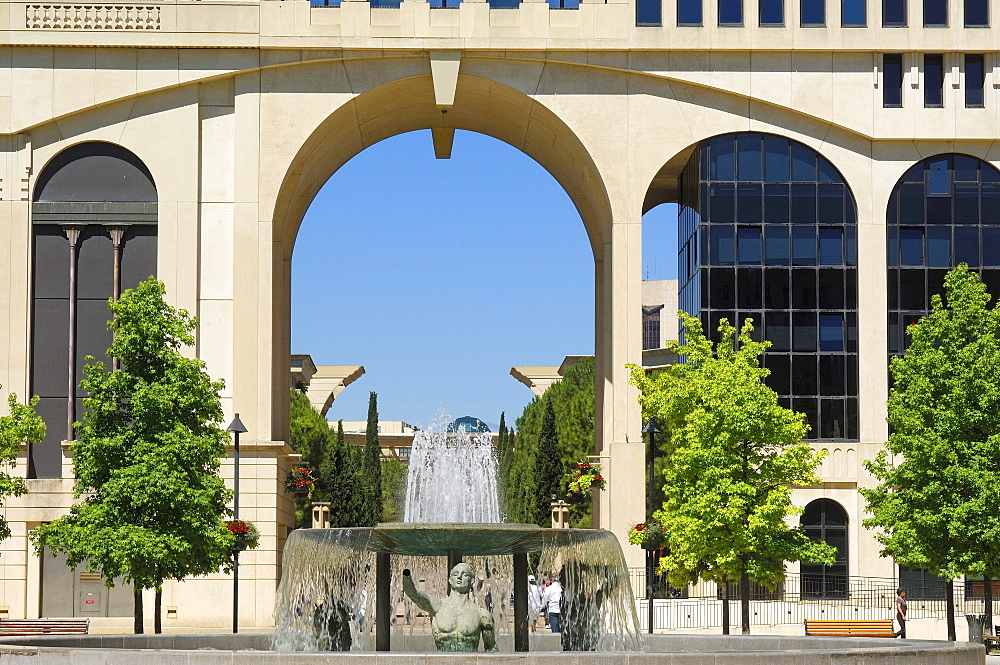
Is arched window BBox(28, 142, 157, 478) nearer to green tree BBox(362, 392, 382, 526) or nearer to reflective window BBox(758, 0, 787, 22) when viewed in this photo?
reflective window BBox(758, 0, 787, 22)

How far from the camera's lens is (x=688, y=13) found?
49.8 meters

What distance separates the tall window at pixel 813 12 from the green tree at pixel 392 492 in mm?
70413

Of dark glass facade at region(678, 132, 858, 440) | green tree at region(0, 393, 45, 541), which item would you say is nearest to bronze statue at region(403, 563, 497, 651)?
green tree at region(0, 393, 45, 541)

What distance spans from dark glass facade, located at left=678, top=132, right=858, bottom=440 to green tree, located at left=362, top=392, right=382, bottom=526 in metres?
38.1

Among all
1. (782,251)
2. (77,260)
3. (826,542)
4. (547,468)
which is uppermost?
(782,251)

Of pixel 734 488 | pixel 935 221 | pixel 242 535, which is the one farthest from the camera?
pixel 935 221

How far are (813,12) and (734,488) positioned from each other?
61.1ft

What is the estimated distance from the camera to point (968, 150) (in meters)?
50.3

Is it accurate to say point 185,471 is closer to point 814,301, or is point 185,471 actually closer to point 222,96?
point 222,96

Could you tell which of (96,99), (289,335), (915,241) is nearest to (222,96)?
(96,99)

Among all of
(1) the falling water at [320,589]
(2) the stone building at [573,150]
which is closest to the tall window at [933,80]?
(2) the stone building at [573,150]

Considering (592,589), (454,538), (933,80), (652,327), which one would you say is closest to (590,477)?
(933,80)

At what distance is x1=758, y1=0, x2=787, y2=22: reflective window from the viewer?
164 ft

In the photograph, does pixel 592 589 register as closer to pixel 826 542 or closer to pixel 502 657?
pixel 502 657
